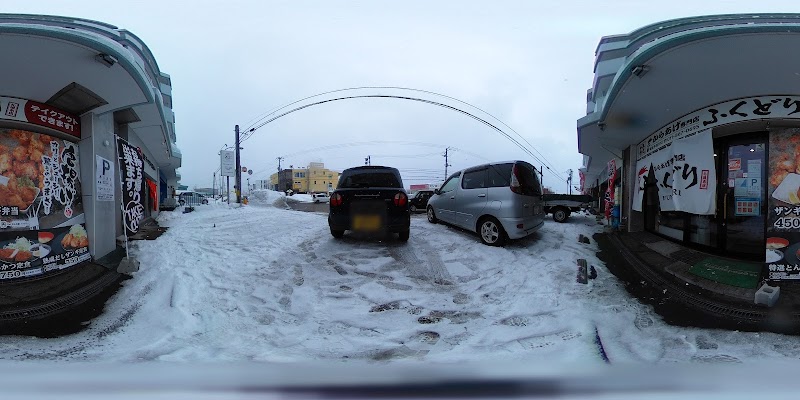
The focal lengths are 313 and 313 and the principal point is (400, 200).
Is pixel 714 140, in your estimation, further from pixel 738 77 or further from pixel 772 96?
pixel 738 77

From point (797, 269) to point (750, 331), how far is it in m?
2.07

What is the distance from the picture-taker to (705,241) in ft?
17.3

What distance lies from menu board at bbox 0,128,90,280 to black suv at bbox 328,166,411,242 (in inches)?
139

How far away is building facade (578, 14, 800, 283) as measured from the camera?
351 cm

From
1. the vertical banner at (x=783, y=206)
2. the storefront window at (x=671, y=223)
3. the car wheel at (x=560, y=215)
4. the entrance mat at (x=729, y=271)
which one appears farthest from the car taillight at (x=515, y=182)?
the car wheel at (x=560, y=215)

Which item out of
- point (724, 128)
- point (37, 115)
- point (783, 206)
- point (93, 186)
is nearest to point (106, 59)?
point (37, 115)

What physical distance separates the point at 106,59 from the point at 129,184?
174 centimetres

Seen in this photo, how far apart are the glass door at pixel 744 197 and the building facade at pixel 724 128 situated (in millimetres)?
12

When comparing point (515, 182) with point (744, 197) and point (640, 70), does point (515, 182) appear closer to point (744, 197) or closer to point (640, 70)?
point (640, 70)

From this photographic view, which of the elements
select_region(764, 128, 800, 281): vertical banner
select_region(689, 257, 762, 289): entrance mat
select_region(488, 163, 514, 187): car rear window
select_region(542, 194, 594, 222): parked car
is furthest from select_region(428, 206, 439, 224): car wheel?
select_region(764, 128, 800, 281): vertical banner

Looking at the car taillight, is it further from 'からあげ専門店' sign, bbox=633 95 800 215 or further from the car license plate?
'からあげ専門店' sign, bbox=633 95 800 215

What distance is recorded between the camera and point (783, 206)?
4117 mm

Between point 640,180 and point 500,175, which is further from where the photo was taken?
point 640,180

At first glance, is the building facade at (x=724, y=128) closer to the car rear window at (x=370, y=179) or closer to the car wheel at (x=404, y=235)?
the car rear window at (x=370, y=179)
